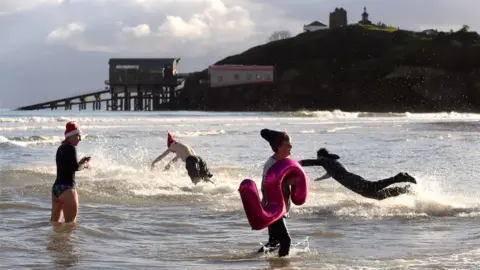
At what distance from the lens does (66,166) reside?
968 centimetres

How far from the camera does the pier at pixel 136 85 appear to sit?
138 metres

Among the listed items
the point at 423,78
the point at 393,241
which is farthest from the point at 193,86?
the point at 393,241

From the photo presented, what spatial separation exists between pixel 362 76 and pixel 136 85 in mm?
39783

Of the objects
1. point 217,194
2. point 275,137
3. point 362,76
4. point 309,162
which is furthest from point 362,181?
point 362,76

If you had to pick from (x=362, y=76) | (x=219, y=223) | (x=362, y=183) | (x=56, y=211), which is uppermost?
(x=362, y=76)

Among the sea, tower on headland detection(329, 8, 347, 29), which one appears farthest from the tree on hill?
the sea

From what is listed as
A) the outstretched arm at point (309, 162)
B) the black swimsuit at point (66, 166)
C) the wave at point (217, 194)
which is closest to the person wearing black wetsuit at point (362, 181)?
the outstretched arm at point (309, 162)

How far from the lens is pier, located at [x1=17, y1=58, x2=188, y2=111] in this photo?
138m

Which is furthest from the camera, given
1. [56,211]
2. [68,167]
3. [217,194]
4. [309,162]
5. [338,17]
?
[338,17]

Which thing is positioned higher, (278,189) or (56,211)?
(278,189)

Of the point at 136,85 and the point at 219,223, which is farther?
the point at 136,85

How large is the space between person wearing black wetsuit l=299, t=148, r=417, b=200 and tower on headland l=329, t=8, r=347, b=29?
14523 cm

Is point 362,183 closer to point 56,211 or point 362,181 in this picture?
point 362,181

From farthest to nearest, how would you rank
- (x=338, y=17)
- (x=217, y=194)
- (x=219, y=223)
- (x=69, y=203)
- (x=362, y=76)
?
(x=338, y=17) < (x=362, y=76) < (x=217, y=194) < (x=219, y=223) < (x=69, y=203)
